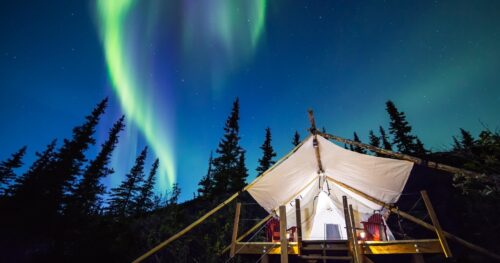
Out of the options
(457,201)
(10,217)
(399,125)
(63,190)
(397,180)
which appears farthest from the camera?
(399,125)

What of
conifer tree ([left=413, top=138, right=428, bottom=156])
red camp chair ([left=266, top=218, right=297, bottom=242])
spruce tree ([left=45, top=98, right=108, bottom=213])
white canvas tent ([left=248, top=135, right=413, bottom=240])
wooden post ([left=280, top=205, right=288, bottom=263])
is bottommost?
wooden post ([left=280, top=205, right=288, bottom=263])

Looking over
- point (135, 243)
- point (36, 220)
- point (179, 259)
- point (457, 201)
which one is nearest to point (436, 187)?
point (457, 201)

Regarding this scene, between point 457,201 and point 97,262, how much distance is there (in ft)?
70.3

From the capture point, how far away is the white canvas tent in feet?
22.3

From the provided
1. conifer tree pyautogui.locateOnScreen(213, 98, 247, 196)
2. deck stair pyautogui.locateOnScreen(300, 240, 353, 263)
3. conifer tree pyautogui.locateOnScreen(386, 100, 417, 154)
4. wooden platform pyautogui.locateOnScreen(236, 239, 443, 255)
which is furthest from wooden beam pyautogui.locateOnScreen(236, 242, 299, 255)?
conifer tree pyautogui.locateOnScreen(386, 100, 417, 154)

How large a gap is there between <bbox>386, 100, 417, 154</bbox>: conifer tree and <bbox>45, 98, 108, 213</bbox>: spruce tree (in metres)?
38.2

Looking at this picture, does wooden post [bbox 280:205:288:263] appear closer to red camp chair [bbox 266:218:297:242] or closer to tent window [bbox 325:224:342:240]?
red camp chair [bbox 266:218:297:242]

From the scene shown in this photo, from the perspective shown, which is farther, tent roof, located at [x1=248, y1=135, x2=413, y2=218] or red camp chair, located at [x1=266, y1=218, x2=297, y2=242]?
red camp chair, located at [x1=266, y1=218, x2=297, y2=242]

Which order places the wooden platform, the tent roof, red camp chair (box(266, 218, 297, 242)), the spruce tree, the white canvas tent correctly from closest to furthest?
the wooden platform
the tent roof
the white canvas tent
red camp chair (box(266, 218, 297, 242))
the spruce tree

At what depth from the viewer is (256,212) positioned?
19.1 m

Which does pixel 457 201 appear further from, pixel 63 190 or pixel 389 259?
pixel 63 190

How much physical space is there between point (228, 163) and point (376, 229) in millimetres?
20212

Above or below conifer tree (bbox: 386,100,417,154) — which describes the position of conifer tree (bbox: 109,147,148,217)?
below

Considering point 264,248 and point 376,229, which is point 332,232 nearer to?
point 376,229
